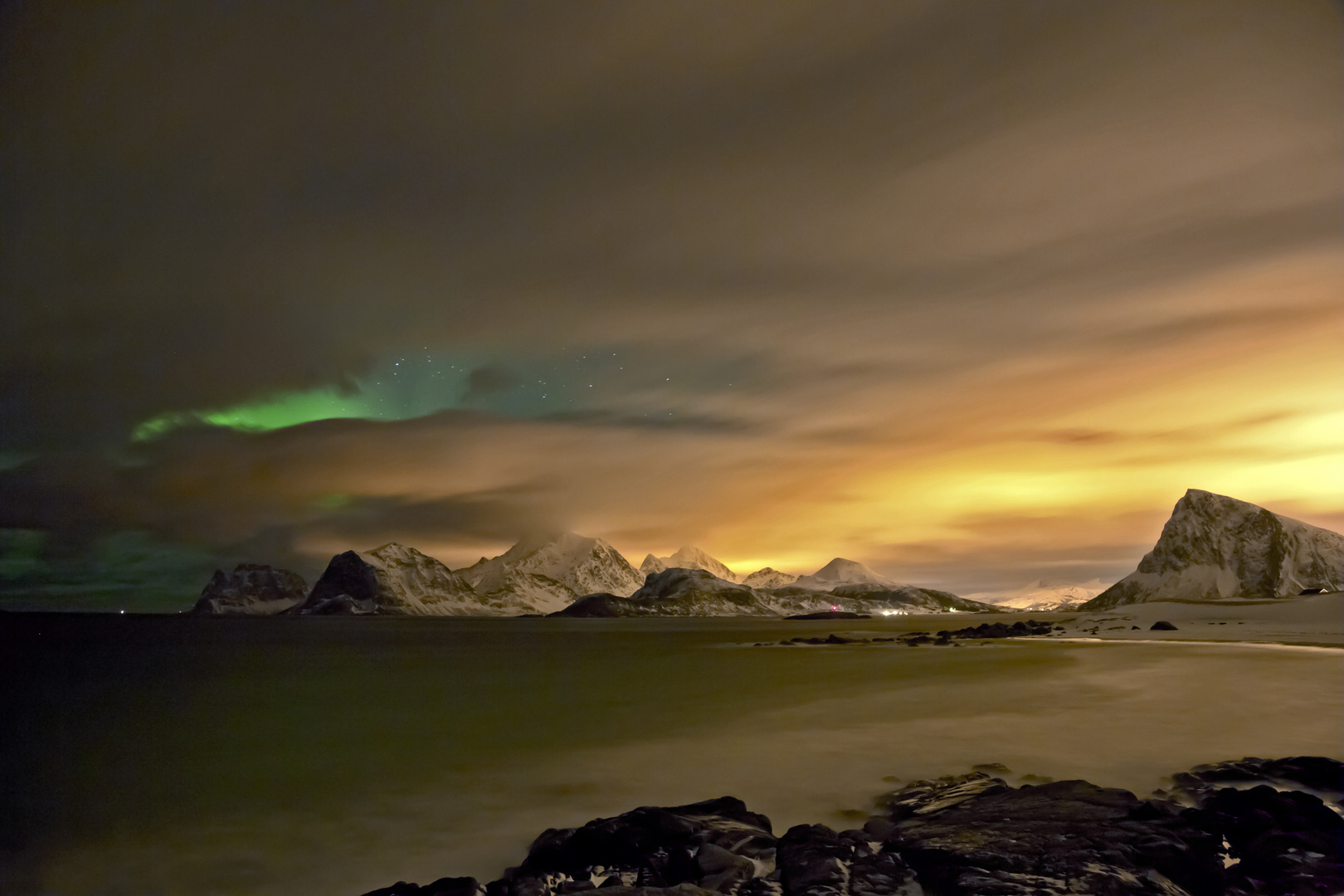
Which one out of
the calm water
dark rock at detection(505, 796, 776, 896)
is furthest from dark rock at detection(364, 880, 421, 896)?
the calm water

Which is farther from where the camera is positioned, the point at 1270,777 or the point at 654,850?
the point at 1270,777

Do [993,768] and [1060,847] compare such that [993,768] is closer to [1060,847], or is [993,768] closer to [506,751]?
[1060,847]

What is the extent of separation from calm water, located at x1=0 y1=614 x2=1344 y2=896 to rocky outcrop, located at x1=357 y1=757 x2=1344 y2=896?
1979mm

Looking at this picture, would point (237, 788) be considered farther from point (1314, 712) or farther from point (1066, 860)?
point (1314, 712)

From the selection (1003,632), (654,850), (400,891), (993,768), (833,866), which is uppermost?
(833,866)

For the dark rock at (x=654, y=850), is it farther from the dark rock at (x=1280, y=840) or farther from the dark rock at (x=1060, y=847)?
the dark rock at (x=1280, y=840)

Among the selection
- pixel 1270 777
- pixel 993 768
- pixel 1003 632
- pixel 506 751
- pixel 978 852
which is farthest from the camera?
pixel 1003 632

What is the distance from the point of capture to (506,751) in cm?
2158

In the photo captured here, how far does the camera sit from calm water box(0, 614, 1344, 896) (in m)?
12.6

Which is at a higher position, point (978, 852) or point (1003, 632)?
point (978, 852)

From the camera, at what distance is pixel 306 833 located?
13406 millimetres

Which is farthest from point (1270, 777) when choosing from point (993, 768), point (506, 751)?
point (506, 751)

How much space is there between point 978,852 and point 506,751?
1589 centimetres

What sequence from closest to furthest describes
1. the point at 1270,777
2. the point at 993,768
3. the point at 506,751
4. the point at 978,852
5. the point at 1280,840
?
1. the point at 978,852
2. the point at 1280,840
3. the point at 1270,777
4. the point at 993,768
5. the point at 506,751
